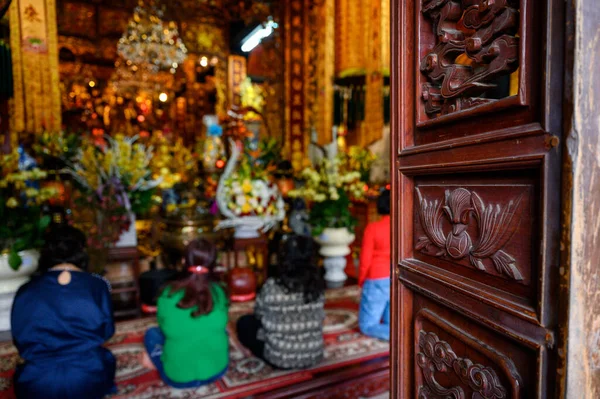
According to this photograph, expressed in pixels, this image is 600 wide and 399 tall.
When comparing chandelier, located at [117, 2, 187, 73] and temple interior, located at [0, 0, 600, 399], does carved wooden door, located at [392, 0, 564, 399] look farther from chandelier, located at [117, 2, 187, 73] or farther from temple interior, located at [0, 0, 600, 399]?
chandelier, located at [117, 2, 187, 73]

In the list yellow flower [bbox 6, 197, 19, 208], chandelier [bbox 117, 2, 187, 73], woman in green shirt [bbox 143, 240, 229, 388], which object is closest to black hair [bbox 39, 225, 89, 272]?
woman in green shirt [bbox 143, 240, 229, 388]

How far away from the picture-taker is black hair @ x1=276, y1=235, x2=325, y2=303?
220 cm

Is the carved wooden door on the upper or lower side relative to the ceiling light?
lower

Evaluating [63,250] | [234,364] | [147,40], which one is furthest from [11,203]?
[147,40]

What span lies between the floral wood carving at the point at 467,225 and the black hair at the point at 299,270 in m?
1.50

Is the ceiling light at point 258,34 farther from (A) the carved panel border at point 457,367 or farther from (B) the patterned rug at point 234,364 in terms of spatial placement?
(A) the carved panel border at point 457,367

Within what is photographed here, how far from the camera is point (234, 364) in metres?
2.35

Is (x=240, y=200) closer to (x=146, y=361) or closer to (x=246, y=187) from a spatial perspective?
(x=246, y=187)

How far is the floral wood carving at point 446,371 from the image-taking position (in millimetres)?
595

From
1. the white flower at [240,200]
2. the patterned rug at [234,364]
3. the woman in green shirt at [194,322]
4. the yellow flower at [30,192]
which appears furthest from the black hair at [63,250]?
the white flower at [240,200]

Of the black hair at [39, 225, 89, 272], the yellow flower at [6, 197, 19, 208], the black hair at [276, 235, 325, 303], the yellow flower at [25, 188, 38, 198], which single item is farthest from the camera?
the yellow flower at [25, 188, 38, 198]

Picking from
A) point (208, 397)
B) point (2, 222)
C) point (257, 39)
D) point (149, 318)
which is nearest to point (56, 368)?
point (208, 397)

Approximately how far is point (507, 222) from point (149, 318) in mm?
3077

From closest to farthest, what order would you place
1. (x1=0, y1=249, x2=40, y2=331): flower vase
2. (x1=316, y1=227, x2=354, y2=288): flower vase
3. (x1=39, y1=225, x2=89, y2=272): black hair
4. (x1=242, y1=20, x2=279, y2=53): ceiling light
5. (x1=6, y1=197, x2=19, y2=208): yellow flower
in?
(x1=39, y1=225, x2=89, y2=272): black hair < (x1=0, y1=249, x2=40, y2=331): flower vase < (x1=6, y1=197, x2=19, y2=208): yellow flower < (x1=316, y1=227, x2=354, y2=288): flower vase < (x1=242, y1=20, x2=279, y2=53): ceiling light
